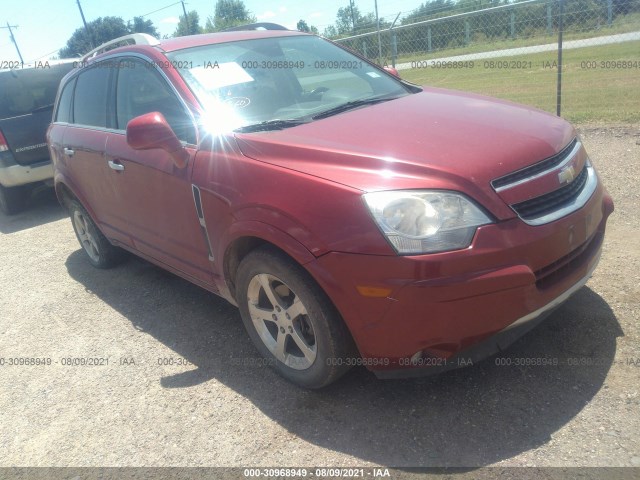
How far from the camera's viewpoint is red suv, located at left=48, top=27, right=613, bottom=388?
7.54 ft

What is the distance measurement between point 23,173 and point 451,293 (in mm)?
6924

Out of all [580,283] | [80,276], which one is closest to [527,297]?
[580,283]

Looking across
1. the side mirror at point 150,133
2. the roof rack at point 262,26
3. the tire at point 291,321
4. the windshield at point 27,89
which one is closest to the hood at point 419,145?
the side mirror at point 150,133

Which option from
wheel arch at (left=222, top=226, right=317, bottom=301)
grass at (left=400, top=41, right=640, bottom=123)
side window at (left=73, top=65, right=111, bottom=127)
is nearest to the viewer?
wheel arch at (left=222, top=226, right=317, bottom=301)

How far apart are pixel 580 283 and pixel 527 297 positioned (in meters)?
0.51

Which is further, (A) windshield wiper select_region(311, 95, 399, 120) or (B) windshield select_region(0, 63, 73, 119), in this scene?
(B) windshield select_region(0, 63, 73, 119)

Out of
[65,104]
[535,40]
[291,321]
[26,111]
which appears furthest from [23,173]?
[535,40]

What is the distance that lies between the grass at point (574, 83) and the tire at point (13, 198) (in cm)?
789

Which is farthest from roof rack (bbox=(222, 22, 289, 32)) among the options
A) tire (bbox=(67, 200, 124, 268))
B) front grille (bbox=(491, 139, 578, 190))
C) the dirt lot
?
front grille (bbox=(491, 139, 578, 190))

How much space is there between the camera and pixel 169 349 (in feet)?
12.0

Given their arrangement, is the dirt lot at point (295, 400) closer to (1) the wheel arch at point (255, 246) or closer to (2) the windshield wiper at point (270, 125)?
(1) the wheel arch at point (255, 246)

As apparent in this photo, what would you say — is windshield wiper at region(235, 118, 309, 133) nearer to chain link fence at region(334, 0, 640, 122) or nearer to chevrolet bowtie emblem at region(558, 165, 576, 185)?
chevrolet bowtie emblem at region(558, 165, 576, 185)

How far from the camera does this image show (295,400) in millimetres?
2939

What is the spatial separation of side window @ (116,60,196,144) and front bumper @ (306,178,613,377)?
55.9 inches
